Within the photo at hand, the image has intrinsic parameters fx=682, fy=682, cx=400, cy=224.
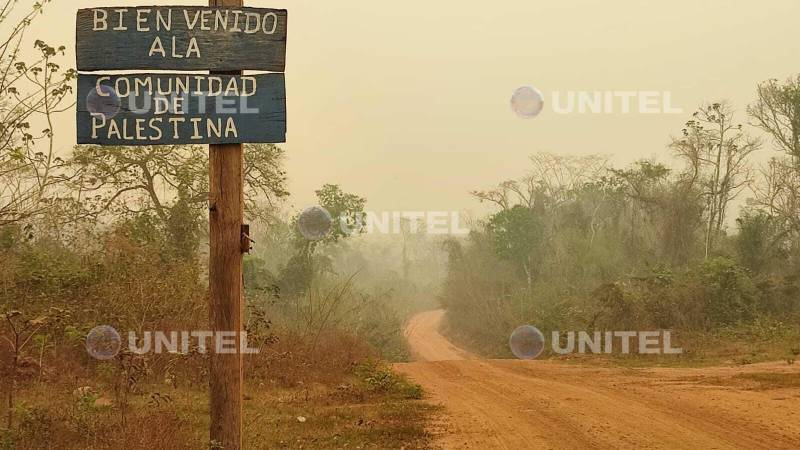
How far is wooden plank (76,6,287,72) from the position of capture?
556 centimetres

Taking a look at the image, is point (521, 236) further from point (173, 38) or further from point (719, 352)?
point (173, 38)

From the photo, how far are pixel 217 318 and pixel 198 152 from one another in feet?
59.9

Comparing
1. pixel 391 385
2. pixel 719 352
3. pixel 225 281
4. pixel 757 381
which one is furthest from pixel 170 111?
pixel 719 352

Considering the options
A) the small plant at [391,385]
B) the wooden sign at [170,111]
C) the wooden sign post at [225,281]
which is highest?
the wooden sign at [170,111]

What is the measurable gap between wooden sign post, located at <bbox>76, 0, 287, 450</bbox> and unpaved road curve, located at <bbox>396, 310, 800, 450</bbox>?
3752 mm

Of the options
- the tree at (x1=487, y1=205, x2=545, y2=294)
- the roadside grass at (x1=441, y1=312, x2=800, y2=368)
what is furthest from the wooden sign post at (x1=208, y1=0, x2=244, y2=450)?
the tree at (x1=487, y1=205, x2=545, y2=294)

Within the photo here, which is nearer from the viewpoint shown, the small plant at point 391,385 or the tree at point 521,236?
the small plant at point 391,385

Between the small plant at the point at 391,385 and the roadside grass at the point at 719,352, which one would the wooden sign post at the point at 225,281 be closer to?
the small plant at the point at 391,385

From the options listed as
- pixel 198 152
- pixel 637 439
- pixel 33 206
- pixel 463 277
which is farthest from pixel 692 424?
pixel 463 277

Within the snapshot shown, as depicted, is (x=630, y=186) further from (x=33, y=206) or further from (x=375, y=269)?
(x=375, y=269)

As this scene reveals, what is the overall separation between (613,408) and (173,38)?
8.25 m

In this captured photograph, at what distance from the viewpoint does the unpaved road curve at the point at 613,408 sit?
8.25 meters

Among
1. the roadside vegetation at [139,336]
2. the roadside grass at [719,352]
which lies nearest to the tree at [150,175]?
the roadside vegetation at [139,336]

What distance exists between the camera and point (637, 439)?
8.21m
